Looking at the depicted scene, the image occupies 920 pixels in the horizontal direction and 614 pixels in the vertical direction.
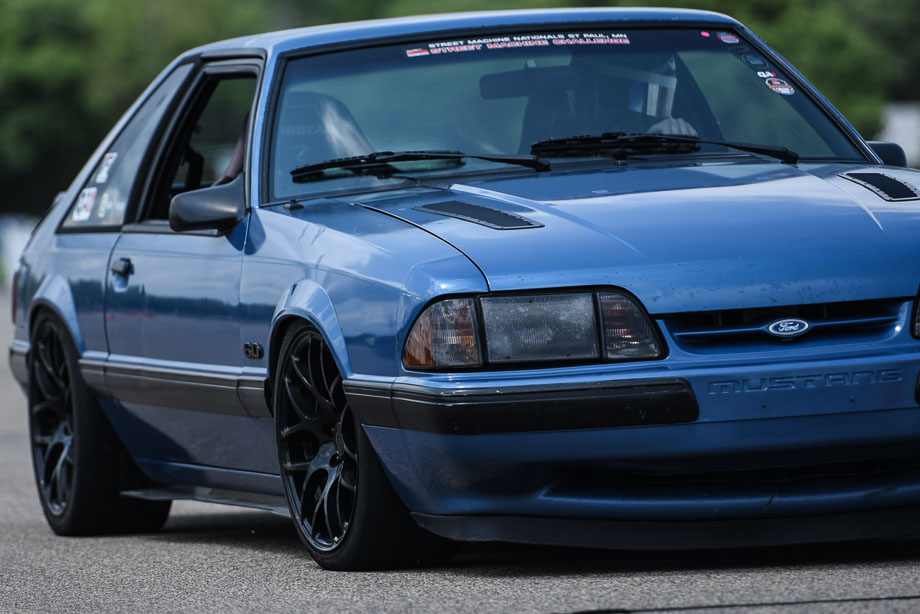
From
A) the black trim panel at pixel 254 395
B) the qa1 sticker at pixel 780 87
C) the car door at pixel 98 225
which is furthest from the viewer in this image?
the car door at pixel 98 225

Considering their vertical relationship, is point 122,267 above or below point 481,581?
above

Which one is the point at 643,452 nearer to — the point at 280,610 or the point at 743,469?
the point at 743,469

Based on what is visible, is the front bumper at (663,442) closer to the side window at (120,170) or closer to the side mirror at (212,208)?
the side mirror at (212,208)

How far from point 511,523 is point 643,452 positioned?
407mm

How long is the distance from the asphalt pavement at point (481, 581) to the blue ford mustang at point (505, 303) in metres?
0.12

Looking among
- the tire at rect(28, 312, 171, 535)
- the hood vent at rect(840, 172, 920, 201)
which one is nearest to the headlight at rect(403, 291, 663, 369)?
the hood vent at rect(840, 172, 920, 201)

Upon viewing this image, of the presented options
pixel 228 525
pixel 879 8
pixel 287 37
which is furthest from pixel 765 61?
pixel 879 8

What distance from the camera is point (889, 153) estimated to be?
601 cm

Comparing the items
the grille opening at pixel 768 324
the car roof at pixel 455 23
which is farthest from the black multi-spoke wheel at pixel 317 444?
Answer: the car roof at pixel 455 23

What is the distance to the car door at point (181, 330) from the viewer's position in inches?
A: 222

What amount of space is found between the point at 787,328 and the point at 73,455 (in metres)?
3.25

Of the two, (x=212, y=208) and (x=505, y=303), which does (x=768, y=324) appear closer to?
(x=505, y=303)

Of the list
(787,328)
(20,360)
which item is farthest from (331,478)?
(20,360)

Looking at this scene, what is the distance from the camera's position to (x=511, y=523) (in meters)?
4.57
